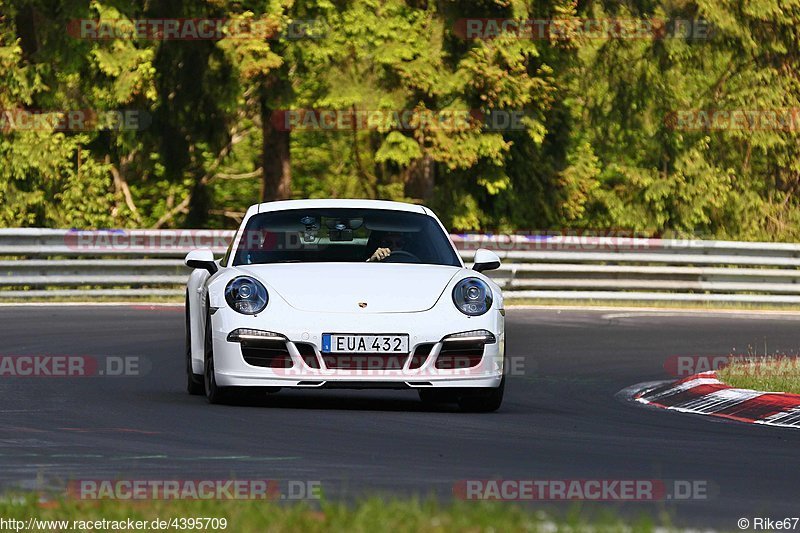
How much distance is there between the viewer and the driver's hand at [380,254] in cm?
1195

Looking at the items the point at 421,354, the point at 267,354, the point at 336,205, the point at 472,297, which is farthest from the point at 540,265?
the point at 267,354

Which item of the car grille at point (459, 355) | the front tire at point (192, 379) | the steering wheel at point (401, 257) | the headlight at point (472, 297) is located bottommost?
the front tire at point (192, 379)

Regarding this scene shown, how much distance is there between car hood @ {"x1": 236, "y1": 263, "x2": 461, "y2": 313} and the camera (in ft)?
36.1

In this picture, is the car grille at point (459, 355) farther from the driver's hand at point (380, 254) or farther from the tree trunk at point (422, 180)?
the tree trunk at point (422, 180)

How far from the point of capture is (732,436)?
10.4m

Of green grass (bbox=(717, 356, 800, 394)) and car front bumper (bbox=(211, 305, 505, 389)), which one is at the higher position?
car front bumper (bbox=(211, 305, 505, 389))

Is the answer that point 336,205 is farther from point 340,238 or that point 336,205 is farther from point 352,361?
point 352,361

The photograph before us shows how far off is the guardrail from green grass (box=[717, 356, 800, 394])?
10.1 m

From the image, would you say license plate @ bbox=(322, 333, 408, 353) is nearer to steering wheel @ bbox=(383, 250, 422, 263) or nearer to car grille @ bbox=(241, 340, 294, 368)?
car grille @ bbox=(241, 340, 294, 368)

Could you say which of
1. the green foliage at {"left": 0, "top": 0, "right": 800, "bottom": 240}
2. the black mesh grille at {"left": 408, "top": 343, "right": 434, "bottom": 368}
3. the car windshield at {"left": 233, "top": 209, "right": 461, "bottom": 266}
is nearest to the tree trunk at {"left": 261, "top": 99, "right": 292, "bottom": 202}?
the green foliage at {"left": 0, "top": 0, "right": 800, "bottom": 240}

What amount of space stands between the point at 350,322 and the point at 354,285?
1.17 feet

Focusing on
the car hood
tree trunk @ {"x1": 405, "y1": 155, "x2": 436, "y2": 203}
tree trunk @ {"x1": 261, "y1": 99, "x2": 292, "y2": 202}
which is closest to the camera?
the car hood

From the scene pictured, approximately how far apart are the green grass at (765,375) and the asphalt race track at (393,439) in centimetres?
78

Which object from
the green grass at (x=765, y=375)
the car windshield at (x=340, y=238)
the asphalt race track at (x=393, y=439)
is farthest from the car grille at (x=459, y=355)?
the green grass at (x=765, y=375)
